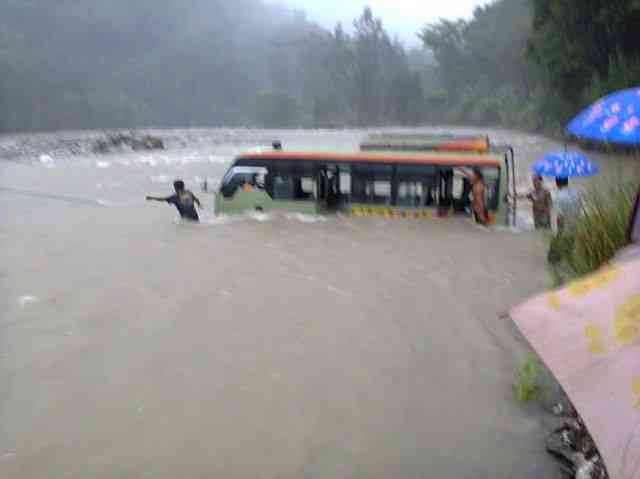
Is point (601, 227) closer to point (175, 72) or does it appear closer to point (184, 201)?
point (184, 201)

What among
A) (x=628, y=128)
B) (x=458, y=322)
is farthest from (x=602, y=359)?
(x=458, y=322)

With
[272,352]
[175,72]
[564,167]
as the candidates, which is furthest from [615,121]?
[175,72]

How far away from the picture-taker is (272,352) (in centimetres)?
580

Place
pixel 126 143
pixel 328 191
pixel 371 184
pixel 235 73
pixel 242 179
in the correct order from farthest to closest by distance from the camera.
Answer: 1. pixel 235 73
2. pixel 126 143
3. pixel 242 179
4. pixel 328 191
5. pixel 371 184

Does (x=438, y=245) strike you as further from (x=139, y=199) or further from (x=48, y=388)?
(x=139, y=199)

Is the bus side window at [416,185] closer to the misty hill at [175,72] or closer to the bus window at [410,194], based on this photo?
the bus window at [410,194]

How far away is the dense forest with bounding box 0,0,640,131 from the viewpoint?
231ft

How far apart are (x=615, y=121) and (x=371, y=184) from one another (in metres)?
6.61

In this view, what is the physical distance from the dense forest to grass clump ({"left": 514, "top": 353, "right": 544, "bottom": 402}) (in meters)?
29.1

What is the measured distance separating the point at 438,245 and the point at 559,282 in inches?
166

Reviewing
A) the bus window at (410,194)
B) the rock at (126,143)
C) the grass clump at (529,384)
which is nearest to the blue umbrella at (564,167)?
the bus window at (410,194)

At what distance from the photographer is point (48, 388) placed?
5199mm

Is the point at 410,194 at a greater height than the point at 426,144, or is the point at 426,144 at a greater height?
the point at 426,144

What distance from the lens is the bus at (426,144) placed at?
11421mm
